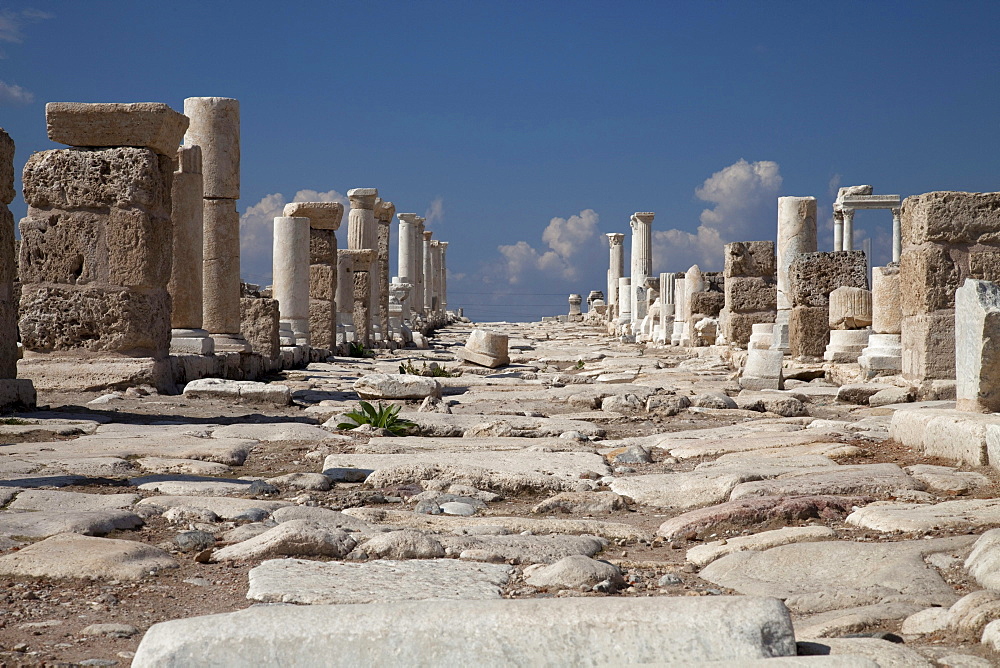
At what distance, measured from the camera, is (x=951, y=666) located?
2131mm

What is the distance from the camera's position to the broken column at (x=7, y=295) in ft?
23.4

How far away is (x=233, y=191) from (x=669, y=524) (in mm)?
10287

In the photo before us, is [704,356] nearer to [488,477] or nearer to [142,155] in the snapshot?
[142,155]

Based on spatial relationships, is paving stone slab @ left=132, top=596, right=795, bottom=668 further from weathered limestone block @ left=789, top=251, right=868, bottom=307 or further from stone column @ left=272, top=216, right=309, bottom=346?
stone column @ left=272, top=216, right=309, bottom=346

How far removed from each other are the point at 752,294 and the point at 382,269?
1011 centimetres

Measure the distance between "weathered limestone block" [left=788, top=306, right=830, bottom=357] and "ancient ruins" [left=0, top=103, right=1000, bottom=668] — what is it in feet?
0.15

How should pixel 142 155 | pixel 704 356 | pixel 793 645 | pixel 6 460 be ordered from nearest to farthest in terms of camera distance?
pixel 793 645 → pixel 6 460 → pixel 142 155 → pixel 704 356

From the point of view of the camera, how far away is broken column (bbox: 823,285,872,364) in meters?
12.4

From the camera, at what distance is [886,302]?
1111cm

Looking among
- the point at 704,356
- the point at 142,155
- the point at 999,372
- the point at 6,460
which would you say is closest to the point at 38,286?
the point at 142,155

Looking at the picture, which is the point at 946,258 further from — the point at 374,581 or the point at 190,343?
the point at 190,343

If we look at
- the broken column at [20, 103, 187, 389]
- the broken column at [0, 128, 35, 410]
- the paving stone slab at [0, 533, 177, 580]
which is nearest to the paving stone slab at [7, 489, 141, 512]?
the paving stone slab at [0, 533, 177, 580]

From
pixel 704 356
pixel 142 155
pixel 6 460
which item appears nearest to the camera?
pixel 6 460

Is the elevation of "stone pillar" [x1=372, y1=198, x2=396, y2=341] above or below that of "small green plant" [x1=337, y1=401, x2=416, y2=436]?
above
